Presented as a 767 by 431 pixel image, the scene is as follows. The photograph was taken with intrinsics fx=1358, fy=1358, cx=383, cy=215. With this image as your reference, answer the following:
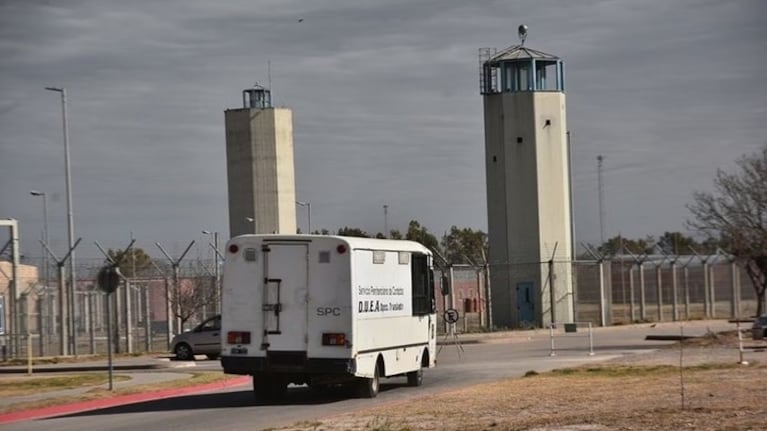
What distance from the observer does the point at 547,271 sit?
6016cm

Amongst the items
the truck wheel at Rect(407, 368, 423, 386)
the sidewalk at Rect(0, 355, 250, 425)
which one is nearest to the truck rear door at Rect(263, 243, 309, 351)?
the sidewalk at Rect(0, 355, 250, 425)

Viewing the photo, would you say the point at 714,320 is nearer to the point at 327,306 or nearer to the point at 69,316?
the point at 69,316

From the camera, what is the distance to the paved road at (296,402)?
2109 centimetres

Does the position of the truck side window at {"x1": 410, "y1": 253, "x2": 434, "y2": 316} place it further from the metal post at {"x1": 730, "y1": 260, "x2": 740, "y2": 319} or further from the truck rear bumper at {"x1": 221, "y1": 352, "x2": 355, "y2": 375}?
the metal post at {"x1": 730, "y1": 260, "x2": 740, "y2": 319}

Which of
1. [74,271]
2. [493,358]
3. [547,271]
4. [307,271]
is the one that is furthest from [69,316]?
[307,271]

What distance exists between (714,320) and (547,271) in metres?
8.68

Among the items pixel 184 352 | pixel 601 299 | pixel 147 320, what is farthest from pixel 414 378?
pixel 601 299

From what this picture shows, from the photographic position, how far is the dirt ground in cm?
1697

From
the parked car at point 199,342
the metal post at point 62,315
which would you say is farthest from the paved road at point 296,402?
the metal post at point 62,315

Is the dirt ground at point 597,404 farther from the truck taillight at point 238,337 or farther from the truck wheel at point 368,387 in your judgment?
the truck taillight at point 238,337

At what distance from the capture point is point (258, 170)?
69.2 metres

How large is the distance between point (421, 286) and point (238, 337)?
5.12 m

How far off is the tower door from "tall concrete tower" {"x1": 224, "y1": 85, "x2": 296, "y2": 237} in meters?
14.3

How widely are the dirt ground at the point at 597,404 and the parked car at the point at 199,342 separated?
16662 millimetres
